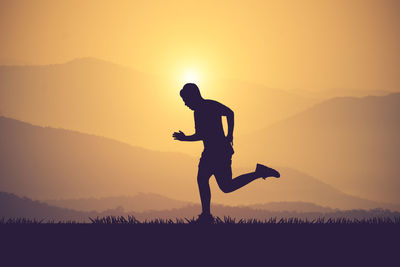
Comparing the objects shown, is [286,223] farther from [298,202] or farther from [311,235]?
[298,202]

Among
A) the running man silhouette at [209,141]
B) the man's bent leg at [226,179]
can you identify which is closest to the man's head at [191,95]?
the running man silhouette at [209,141]

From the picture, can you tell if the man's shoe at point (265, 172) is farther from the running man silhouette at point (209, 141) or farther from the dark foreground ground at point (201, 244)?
the dark foreground ground at point (201, 244)

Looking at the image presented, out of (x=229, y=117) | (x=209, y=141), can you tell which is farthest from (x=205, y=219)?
(x=229, y=117)

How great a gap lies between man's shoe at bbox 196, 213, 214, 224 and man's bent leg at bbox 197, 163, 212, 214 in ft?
0.28

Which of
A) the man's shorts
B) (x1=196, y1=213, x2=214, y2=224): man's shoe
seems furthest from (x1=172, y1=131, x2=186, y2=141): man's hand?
(x1=196, y1=213, x2=214, y2=224): man's shoe

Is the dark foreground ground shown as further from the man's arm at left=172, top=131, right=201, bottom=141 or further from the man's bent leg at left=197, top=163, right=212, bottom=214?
the man's arm at left=172, top=131, right=201, bottom=141

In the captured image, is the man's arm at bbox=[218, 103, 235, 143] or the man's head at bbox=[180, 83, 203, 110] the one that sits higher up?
the man's head at bbox=[180, 83, 203, 110]

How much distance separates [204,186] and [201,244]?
1.94m

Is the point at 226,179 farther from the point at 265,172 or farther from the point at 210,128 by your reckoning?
the point at 210,128

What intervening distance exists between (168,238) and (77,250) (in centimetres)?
133

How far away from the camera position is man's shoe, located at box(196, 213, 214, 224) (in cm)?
947

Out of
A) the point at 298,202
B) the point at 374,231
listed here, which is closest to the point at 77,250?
the point at 374,231

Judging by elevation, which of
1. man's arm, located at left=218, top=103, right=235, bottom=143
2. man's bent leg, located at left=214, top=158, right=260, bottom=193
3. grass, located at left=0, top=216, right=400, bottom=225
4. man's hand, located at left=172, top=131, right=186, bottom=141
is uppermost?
man's arm, located at left=218, top=103, right=235, bottom=143

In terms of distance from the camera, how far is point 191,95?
968 centimetres
